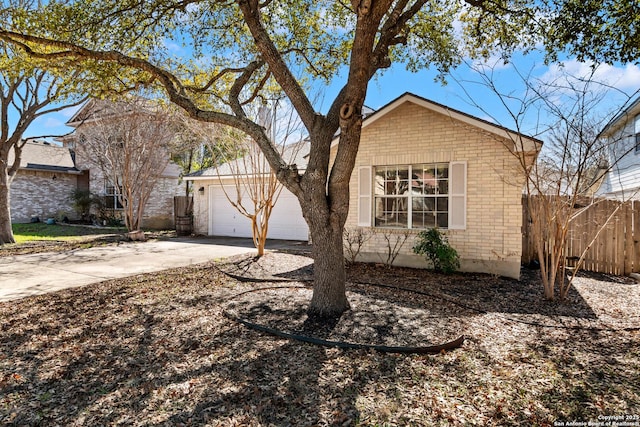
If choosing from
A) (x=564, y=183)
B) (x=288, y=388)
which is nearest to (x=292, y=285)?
(x=288, y=388)

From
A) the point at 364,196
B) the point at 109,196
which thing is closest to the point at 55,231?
the point at 109,196

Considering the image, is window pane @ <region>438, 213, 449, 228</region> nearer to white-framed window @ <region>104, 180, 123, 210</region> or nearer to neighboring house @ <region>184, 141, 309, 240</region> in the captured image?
neighboring house @ <region>184, 141, 309, 240</region>

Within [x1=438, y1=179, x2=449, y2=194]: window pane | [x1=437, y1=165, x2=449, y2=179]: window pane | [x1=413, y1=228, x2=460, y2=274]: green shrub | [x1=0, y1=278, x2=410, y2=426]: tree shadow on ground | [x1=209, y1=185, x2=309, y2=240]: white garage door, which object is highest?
[x1=437, y1=165, x2=449, y2=179]: window pane

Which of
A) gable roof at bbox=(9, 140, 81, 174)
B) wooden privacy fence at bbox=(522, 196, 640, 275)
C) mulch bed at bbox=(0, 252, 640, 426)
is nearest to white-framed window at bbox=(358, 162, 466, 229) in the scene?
wooden privacy fence at bbox=(522, 196, 640, 275)

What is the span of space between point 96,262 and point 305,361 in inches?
306

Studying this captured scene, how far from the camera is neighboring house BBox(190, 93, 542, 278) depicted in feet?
24.8

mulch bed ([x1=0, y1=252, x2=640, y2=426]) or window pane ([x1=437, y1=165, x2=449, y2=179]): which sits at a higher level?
window pane ([x1=437, y1=165, x2=449, y2=179])

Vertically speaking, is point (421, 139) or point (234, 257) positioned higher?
point (421, 139)

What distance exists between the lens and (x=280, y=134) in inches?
381

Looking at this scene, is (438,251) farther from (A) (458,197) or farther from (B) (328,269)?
(B) (328,269)

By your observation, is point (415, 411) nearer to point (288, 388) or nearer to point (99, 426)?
point (288, 388)

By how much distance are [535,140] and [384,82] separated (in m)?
3.47

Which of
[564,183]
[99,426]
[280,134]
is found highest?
[280,134]

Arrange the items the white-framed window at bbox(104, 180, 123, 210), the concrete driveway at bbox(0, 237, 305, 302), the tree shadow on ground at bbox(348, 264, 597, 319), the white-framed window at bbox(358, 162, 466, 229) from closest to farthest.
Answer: the tree shadow on ground at bbox(348, 264, 597, 319)
the concrete driveway at bbox(0, 237, 305, 302)
the white-framed window at bbox(358, 162, 466, 229)
the white-framed window at bbox(104, 180, 123, 210)
